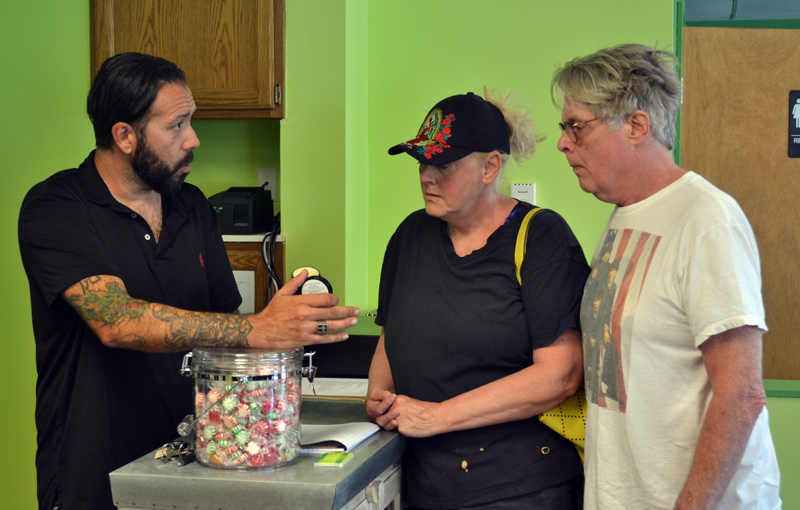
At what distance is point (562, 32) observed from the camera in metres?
2.80

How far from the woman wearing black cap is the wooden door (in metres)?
1.98

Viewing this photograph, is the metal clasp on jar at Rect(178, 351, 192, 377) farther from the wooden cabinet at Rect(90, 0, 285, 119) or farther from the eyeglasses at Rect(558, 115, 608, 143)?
the wooden cabinet at Rect(90, 0, 285, 119)

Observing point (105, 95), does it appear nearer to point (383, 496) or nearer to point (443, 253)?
point (443, 253)

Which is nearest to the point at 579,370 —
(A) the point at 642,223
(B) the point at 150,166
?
(A) the point at 642,223

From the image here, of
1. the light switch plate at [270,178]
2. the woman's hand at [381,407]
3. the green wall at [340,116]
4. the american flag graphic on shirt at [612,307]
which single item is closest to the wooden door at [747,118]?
the green wall at [340,116]

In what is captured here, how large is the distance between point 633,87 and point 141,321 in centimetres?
98

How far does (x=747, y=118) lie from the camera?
311 cm

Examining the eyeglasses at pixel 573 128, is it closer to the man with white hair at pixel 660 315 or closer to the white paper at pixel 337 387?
the man with white hair at pixel 660 315

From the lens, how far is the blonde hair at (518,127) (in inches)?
60.4

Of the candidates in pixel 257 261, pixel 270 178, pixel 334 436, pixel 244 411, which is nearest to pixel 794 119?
pixel 270 178

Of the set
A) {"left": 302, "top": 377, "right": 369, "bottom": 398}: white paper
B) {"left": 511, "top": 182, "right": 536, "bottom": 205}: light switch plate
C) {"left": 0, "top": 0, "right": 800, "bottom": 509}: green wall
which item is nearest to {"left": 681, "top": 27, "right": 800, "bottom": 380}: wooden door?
{"left": 0, "top": 0, "right": 800, "bottom": 509}: green wall

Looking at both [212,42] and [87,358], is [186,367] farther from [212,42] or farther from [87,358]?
[212,42]

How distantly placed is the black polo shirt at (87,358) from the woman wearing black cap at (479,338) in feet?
1.63

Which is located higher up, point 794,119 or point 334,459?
point 794,119
